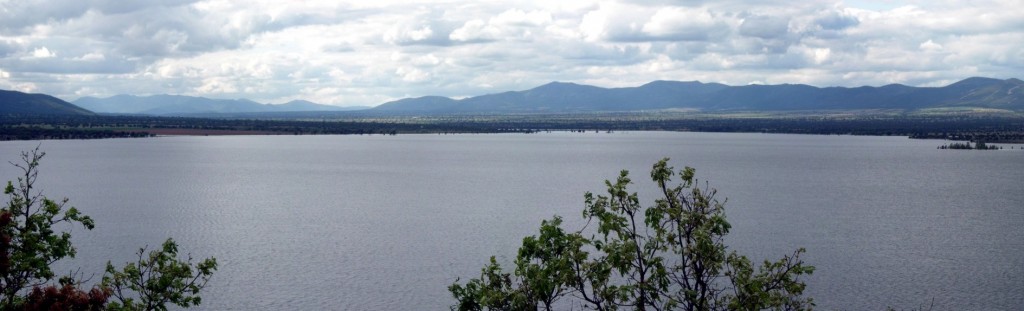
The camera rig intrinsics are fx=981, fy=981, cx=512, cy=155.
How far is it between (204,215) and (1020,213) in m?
46.6

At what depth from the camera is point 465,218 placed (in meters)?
54.0

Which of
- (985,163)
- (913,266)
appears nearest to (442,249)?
(913,266)

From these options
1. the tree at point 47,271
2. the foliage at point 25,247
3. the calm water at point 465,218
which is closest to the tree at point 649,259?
the tree at point 47,271

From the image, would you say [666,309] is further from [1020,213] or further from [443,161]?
[443,161]

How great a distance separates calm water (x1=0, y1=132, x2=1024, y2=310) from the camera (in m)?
34.4

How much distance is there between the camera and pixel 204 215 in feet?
183

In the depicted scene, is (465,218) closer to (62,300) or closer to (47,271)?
(47,271)

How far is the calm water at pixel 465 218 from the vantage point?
113 ft

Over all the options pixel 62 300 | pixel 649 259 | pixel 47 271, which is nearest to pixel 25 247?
pixel 47 271

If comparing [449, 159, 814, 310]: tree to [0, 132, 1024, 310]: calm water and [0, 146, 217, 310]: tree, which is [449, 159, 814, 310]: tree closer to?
[0, 146, 217, 310]: tree

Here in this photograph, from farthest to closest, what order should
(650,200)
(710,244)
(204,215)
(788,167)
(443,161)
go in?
(443,161), (788,167), (650,200), (204,215), (710,244)

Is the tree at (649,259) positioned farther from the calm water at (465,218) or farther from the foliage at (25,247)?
the calm water at (465,218)

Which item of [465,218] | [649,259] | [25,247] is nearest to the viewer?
[649,259]

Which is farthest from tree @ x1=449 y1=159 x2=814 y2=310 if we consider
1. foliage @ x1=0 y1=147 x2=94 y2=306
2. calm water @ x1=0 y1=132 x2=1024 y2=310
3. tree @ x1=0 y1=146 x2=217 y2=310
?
calm water @ x1=0 y1=132 x2=1024 y2=310
